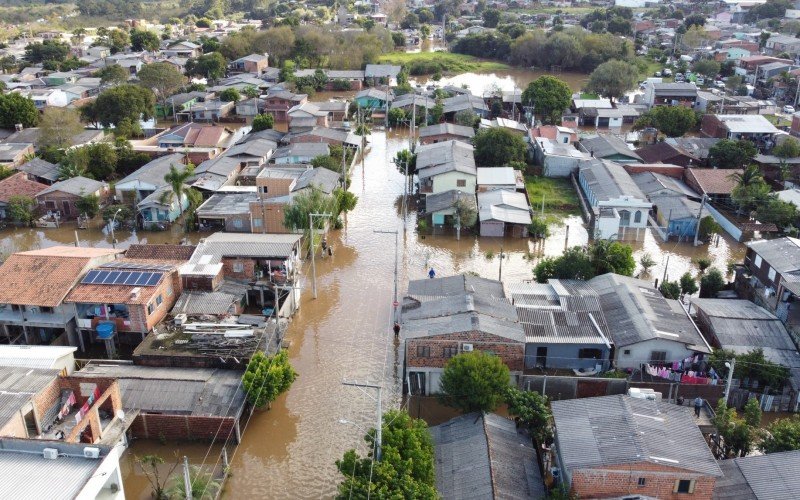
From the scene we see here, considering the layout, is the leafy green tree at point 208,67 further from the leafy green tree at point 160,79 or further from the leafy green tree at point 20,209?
the leafy green tree at point 20,209

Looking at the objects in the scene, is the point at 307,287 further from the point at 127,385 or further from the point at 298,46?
the point at 298,46

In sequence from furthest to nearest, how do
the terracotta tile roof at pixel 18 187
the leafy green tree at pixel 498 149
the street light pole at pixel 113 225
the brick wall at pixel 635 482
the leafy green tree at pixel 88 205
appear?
the leafy green tree at pixel 498 149
the terracotta tile roof at pixel 18 187
the leafy green tree at pixel 88 205
the street light pole at pixel 113 225
the brick wall at pixel 635 482

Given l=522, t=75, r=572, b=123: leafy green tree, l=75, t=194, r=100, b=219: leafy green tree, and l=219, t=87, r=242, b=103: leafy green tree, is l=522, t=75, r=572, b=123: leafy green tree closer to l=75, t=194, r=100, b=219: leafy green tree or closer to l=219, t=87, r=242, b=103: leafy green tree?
l=219, t=87, r=242, b=103: leafy green tree

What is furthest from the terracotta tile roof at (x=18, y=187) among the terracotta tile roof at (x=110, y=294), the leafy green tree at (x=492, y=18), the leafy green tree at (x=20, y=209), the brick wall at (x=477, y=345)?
the leafy green tree at (x=492, y=18)

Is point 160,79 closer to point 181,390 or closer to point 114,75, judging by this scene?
point 114,75

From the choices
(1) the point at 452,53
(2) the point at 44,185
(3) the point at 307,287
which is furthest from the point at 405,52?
(3) the point at 307,287

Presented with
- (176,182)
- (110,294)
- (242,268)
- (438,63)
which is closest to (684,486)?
(242,268)
